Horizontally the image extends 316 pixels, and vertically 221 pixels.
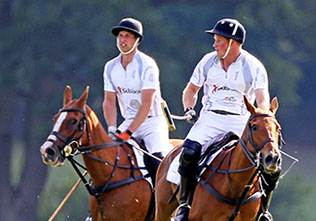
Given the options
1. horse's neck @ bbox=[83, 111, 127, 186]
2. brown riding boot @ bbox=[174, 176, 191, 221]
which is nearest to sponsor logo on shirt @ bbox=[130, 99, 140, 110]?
horse's neck @ bbox=[83, 111, 127, 186]

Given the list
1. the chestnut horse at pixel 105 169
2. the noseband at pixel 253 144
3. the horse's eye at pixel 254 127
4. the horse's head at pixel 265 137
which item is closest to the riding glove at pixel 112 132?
the chestnut horse at pixel 105 169

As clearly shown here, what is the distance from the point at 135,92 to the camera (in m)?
10.4

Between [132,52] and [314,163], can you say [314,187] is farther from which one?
[132,52]

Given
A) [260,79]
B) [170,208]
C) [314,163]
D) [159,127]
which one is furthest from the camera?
[314,163]

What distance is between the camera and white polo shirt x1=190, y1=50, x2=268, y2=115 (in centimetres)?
911

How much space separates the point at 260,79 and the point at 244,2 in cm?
1237

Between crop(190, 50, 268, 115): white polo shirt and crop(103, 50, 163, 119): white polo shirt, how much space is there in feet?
2.86

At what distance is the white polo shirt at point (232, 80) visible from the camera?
29.9 feet

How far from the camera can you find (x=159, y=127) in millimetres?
10570

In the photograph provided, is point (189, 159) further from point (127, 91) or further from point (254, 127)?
point (127, 91)

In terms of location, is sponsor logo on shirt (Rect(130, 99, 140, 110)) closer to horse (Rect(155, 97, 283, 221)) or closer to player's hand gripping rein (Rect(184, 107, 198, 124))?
player's hand gripping rein (Rect(184, 107, 198, 124))

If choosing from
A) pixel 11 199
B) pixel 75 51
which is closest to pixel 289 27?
pixel 75 51

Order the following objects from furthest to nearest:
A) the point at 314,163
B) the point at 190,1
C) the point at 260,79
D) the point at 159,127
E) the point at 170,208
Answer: the point at 190,1 → the point at 314,163 → the point at 159,127 → the point at 170,208 → the point at 260,79

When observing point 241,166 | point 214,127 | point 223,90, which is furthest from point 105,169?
point 241,166
